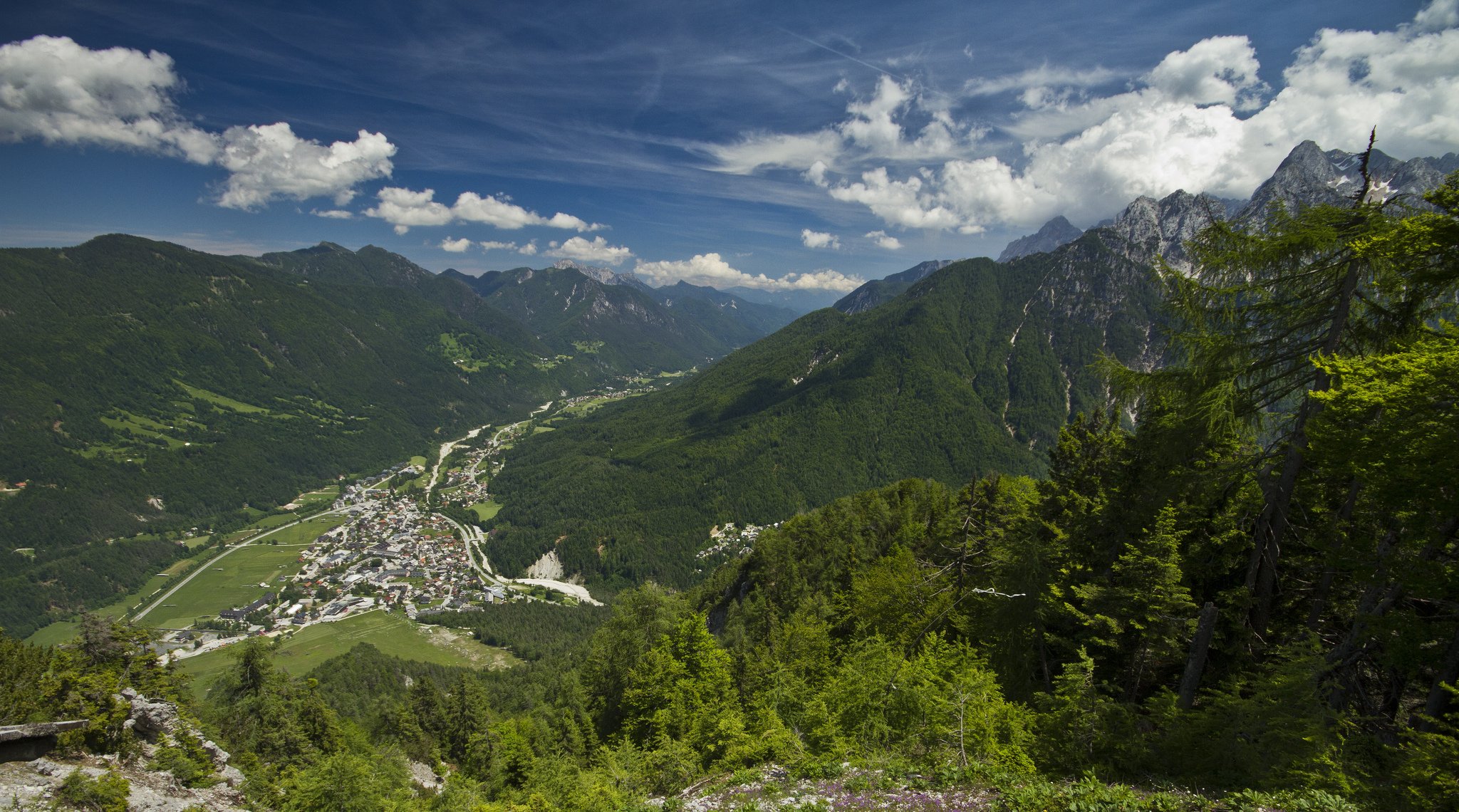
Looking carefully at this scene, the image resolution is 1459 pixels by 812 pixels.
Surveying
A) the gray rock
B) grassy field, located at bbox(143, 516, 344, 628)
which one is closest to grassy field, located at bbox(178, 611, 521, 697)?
grassy field, located at bbox(143, 516, 344, 628)

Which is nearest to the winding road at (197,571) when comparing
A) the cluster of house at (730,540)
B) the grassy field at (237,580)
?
the grassy field at (237,580)

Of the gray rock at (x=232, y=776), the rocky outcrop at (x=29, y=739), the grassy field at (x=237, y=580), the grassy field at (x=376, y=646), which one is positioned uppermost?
the rocky outcrop at (x=29, y=739)

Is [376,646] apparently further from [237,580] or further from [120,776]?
[120,776]

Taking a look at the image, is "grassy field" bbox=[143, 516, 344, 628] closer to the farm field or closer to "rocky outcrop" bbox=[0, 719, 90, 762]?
the farm field

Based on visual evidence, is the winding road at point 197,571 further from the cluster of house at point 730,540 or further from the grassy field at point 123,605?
the cluster of house at point 730,540

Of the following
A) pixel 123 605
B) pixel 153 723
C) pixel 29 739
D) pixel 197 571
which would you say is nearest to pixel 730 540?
pixel 153 723
